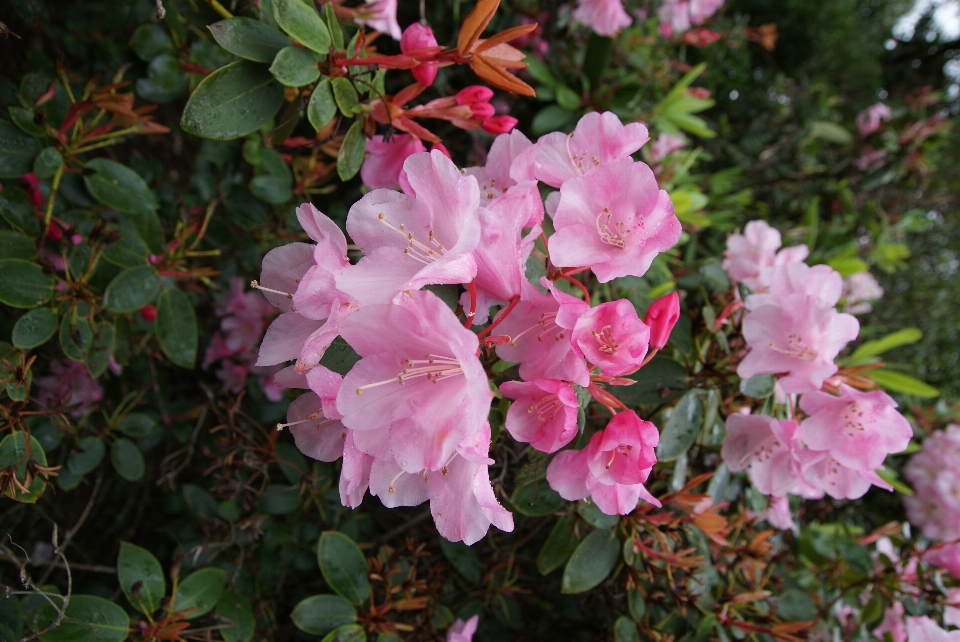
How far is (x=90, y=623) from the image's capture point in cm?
82

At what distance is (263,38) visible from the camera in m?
0.77

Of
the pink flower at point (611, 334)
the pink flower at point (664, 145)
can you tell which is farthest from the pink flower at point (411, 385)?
the pink flower at point (664, 145)

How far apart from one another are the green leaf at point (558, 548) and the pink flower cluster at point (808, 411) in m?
0.29

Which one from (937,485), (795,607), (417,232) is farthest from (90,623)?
(937,485)

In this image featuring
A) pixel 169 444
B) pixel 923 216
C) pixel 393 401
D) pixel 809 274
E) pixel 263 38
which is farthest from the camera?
pixel 923 216

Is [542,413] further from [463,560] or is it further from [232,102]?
[463,560]

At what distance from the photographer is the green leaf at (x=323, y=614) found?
931 millimetres

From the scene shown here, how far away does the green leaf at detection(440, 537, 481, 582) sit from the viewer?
1.20 metres

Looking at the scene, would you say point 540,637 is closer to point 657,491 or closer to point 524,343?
point 657,491

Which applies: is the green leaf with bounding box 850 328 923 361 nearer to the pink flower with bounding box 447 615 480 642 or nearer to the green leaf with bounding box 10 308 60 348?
the pink flower with bounding box 447 615 480 642

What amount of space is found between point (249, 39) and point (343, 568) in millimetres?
841

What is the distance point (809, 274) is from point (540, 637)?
0.96 metres

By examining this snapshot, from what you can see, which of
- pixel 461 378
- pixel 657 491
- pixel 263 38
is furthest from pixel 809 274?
pixel 263 38

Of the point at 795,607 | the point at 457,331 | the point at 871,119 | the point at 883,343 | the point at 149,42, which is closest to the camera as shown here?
the point at 457,331
